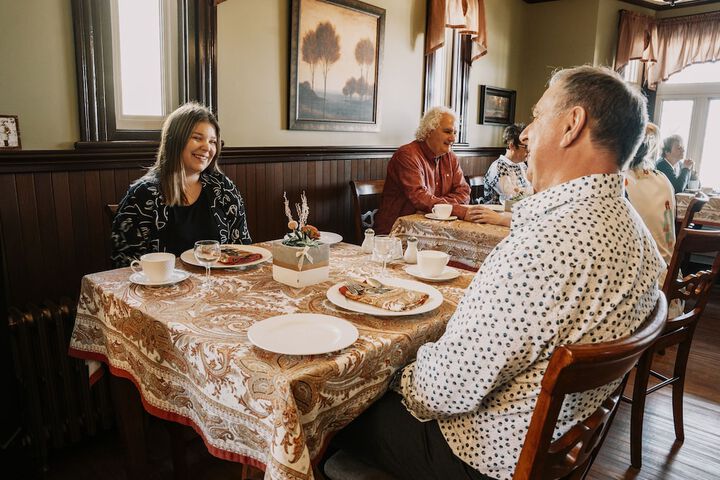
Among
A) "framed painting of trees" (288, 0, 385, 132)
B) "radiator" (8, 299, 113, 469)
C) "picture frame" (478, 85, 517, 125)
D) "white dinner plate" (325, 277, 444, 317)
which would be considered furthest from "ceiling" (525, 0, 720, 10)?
"radiator" (8, 299, 113, 469)

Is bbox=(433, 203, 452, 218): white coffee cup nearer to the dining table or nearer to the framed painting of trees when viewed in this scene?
the framed painting of trees

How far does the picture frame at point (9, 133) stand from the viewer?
192cm

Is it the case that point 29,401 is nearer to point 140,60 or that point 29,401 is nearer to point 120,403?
point 120,403

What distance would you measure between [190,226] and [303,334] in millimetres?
1077

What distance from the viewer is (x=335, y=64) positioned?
3227mm

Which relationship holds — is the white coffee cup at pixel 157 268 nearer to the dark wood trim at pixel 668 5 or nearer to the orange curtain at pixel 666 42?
the orange curtain at pixel 666 42

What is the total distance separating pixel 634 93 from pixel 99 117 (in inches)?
78.9

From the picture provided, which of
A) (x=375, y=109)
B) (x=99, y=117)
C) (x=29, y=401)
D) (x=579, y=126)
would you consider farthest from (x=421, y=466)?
(x=375, y=109)

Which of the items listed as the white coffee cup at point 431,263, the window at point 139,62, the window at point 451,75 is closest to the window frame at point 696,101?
the window at point 451,75

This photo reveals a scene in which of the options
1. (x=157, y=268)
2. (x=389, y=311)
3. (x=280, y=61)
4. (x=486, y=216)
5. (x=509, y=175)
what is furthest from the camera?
(x=509, y=175)

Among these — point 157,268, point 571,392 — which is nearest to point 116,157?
point 157,268

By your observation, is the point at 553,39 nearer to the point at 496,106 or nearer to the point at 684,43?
the point at 496,106

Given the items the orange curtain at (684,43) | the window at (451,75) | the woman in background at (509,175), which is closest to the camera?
the woman in background at (509,175)

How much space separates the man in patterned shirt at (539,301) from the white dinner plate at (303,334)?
0.18 meters
